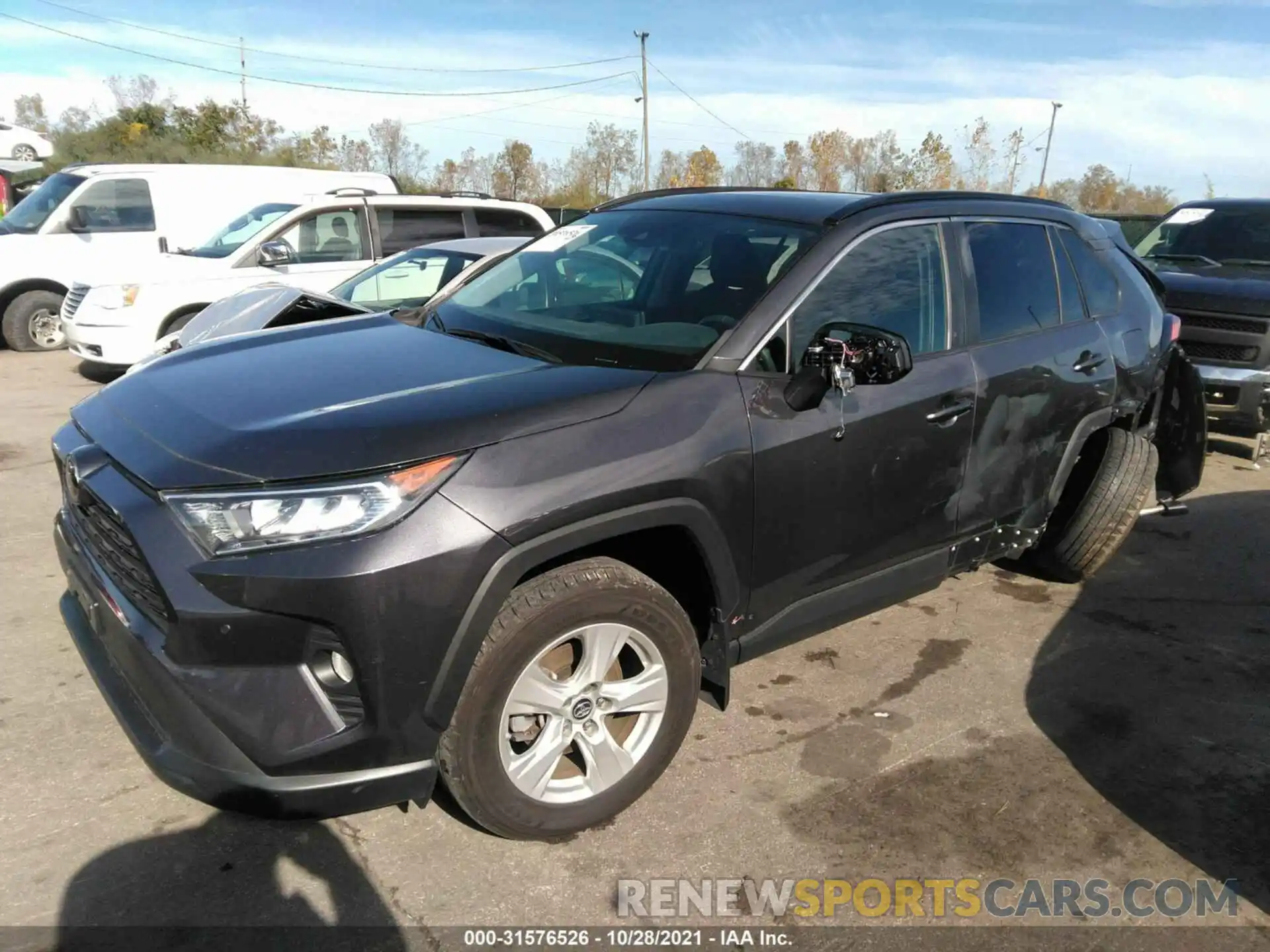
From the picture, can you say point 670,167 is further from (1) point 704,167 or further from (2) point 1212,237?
(2) point 1212,237

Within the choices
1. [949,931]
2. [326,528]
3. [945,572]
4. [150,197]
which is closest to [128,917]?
[326,528]

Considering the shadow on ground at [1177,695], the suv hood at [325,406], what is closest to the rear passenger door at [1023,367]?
the shadow on ground at [1177,695]

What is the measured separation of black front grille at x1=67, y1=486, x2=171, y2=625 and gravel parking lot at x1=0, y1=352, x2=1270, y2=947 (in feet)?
2.56

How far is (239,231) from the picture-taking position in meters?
9.62

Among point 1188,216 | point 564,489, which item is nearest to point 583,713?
point 564,489

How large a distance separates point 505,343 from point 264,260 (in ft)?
19.8

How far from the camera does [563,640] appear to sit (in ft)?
8.43

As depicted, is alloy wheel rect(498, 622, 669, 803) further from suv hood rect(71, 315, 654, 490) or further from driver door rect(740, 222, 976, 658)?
suv hood rect(71, 315, 654, 490)

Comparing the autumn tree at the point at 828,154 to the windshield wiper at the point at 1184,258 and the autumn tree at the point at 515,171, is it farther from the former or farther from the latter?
the windshield wiper at the point at 1184,258

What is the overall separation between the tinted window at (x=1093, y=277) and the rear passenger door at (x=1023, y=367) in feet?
0.23

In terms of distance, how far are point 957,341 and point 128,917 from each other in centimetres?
323

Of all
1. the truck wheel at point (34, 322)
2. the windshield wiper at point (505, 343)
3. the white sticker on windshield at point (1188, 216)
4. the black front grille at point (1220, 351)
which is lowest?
the truck wheel at point (34, 322)

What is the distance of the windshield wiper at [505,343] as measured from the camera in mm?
3012

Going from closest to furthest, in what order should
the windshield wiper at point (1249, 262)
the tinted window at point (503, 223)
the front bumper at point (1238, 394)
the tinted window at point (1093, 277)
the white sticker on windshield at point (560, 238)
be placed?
the white sticker on windshield at point (560, 238), the tinted window at point (1093, 277), the front bumper at point (1238, 394), the windshield wiper at point (1249, 262), the tinted window at point (503, 223)
